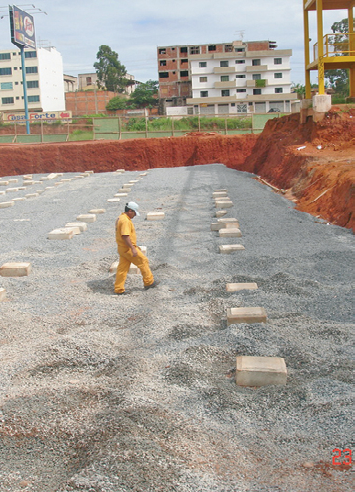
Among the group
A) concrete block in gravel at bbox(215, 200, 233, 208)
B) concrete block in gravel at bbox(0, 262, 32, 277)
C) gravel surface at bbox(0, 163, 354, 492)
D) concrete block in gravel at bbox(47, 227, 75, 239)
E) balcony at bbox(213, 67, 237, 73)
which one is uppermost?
balcony at bbox(213, 67, 237, 73)

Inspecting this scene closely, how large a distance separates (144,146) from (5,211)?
1363 cm

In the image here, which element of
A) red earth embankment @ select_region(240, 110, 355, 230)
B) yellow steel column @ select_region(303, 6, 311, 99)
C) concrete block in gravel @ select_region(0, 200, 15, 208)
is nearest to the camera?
red earth embankment @ select_region(240, 110, 355, 230)

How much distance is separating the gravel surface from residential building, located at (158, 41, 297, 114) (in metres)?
56.3

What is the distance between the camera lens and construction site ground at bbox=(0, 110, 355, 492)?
10.6ft

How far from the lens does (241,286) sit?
6.86 m

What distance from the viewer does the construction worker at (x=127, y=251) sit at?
6.98m

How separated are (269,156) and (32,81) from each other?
57.1 metres

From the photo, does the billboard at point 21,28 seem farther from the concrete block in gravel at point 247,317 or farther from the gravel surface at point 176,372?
the concrete block in gravel at point 247,317

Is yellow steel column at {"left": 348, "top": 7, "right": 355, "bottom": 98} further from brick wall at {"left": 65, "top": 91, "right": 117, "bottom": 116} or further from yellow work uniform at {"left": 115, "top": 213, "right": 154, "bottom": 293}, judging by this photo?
brick wall at {"left": 65, "top": 91, "right": 117, "bottom": 116}

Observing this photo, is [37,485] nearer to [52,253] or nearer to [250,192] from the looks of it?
[52,253]

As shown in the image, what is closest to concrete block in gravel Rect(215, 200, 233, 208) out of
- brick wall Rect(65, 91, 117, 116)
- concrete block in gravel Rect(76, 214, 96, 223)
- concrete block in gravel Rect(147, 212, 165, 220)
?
concrete block in gravel Rect(147, 212, 165, 220)

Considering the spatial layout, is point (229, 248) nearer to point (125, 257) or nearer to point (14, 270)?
point (125, 257)

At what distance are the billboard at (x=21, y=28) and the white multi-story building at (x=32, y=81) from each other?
31133 millimetres

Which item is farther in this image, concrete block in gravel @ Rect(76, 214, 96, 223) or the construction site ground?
concrete block in gravel @ Rect(76, 214, 96, 223)
